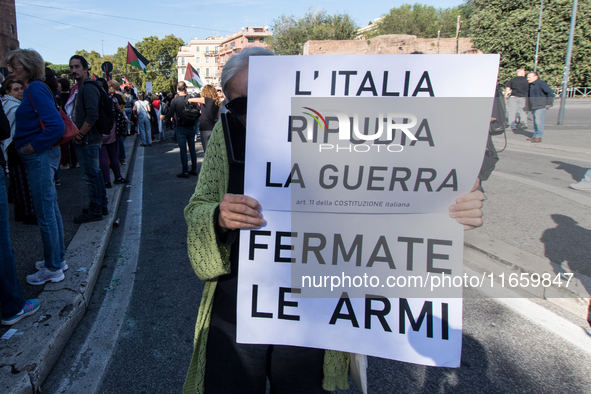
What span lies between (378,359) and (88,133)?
4.28 metres

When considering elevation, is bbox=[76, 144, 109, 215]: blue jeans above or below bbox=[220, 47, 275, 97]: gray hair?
below

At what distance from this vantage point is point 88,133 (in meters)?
4.91

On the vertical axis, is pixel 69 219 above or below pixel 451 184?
below

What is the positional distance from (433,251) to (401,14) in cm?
7743

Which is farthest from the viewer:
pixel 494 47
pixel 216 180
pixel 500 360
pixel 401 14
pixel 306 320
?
pixel 401 14

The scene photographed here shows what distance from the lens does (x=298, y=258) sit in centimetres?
125

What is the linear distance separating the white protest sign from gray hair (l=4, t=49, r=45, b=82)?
300 cm

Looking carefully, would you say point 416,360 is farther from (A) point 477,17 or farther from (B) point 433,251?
(A) point 477,17

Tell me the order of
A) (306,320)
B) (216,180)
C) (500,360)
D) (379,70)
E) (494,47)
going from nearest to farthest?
(379,70) < (306,320) < (216,180) < (500,360) < (494,47)

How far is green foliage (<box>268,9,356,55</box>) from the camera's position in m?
51.5

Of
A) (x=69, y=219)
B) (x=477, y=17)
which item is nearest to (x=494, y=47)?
(x=477, y=17)

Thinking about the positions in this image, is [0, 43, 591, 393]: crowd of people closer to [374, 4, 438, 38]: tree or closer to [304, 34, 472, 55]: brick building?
[304, 34, 472, 55]: brick building

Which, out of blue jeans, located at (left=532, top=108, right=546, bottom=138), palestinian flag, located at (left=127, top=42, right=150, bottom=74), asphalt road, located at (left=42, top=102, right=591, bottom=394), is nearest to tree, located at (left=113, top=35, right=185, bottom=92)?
palestinian flag, located at (left=127, top=42, right=150, bottom=74)

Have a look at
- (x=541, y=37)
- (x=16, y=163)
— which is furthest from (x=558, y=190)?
(x=541, y=37)
